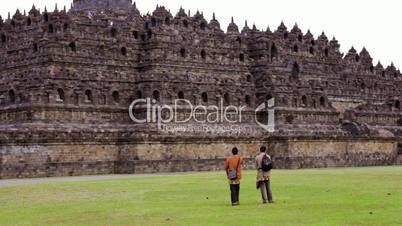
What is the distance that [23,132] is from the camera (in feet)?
179

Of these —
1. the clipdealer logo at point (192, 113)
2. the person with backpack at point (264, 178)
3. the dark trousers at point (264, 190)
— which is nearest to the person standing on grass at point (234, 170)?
the person with backpack at point (264, 178)

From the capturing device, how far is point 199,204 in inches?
1147

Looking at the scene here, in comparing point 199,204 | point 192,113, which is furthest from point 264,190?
point 192,113

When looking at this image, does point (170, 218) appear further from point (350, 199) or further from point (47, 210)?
point (350, 199)

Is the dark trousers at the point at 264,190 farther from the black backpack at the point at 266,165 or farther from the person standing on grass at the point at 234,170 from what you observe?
the person standing on grass at the point at 234,170

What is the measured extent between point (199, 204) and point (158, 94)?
118 ft

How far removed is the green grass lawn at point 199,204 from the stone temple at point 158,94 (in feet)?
57.5

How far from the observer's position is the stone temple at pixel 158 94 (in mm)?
58625

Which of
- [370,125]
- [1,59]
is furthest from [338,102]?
[1,59]

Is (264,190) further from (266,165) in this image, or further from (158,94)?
(158,94)

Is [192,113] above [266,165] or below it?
above

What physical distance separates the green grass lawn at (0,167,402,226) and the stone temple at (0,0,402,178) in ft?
57.5

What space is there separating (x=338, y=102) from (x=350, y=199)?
53.3 m

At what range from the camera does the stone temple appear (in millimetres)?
58625
